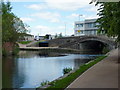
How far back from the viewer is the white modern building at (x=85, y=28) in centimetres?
9394

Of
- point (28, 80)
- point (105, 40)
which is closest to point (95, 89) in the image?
point (28, 80)

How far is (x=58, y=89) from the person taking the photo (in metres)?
8.79

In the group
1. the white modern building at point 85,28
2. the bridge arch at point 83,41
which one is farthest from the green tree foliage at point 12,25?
the white modern building at point 85,28

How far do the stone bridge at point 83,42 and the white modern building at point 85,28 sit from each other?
22.4 metres

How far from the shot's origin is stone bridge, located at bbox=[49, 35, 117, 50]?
57378mm

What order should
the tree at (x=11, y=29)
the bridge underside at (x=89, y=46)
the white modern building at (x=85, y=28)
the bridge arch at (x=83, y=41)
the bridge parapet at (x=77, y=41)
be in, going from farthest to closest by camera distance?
the white modern building at (x=85, y=28), the bridge underside at (x=89, y=46), the bridge arch at (x=83, y=41), the bridge parapet at (x=77, y=41), the tree at (x=11, y=29)

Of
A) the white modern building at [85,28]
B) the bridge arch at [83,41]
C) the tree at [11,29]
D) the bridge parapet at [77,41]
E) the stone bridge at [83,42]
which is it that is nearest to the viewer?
the tree at [11,29]

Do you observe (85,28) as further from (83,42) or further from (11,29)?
(11,29)

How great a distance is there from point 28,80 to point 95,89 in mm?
8656

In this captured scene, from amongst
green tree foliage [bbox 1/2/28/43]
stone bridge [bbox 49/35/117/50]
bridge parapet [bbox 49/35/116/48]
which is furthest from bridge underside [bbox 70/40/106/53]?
green tree foliage [bbox 1/2/28/43]

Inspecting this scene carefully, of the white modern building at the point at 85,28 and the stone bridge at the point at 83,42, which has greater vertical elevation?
the white modern building at the point at 85,28

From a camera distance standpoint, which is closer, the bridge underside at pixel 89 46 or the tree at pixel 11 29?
the tree at pixel 11 29

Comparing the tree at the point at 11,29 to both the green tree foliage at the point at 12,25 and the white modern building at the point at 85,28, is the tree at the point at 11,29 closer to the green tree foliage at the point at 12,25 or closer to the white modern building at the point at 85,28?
the green tree foliage at the point at 12,25

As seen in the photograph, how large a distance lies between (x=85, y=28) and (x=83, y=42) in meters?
32.5
